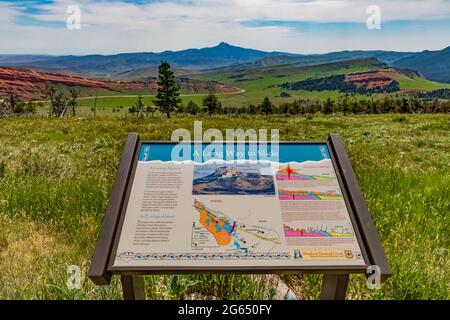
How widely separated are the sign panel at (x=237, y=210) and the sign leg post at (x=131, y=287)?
0.32 m

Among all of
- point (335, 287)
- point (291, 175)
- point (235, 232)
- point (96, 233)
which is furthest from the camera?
point (96, 233)

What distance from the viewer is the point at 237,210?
148 inches

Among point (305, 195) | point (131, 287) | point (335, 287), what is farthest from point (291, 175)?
point (131, 287)

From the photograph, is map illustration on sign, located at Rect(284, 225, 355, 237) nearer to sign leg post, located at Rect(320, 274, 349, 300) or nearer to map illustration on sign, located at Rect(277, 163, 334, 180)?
sign leg post, located at Rect(320, 274, 349, 300)

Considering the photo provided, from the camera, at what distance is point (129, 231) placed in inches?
140

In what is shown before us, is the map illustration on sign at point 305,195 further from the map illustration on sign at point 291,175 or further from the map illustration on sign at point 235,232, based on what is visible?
the map illustration on sign at point 235,232

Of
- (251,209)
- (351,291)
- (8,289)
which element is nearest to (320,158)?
(251,209)

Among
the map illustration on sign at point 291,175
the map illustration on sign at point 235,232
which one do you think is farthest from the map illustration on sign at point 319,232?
the map illustration on sign at point 291,175

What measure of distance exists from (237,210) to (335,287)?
1.09m

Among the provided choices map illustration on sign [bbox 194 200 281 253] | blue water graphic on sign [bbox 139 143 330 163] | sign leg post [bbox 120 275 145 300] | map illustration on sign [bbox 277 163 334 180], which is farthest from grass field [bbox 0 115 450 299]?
blue water graphic on sign [bbox 139 143 330 163]

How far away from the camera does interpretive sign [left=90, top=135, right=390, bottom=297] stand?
11.0 ft

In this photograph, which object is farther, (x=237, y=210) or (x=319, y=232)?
(x=237, y=210)

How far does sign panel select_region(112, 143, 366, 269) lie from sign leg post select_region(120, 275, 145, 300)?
12.5 inches

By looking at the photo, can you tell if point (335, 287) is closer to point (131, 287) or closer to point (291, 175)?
point (291, 175)
